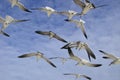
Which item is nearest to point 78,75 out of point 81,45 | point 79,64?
point 79,64

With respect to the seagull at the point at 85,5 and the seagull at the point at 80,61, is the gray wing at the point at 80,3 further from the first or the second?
the seagull at the point at 80,61

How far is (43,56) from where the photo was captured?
33.0 metres

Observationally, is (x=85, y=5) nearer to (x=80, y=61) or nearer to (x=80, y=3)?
(x=80, y=3)

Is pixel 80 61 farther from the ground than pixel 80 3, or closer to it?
closer to it

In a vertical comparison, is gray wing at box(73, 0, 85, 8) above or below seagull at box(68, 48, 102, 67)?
above

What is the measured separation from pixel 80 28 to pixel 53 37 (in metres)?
2.53

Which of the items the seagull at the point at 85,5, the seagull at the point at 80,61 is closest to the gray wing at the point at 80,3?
the seagull at the point at 85,5

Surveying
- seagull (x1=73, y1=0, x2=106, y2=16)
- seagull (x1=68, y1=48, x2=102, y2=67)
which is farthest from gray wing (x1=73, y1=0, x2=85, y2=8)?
seagull (x1=68, y1=48, x2=102, y2=67)

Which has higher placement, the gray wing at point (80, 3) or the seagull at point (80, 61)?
the gray wing at point (80, 3)

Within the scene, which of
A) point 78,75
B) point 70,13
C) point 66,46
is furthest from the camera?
point 78,75

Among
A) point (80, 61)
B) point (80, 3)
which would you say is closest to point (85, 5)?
point (80, 3)

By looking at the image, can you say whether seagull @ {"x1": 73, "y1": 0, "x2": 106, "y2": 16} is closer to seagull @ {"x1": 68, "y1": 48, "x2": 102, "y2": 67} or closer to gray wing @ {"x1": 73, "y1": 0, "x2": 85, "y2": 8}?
gray wing @ {"x1": 73, "y1": 0, "x2": 85, "y2": 8}

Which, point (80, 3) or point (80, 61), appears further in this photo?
point (80, 61)

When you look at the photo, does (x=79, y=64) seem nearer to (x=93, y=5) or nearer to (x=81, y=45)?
(x=81, y=45)
